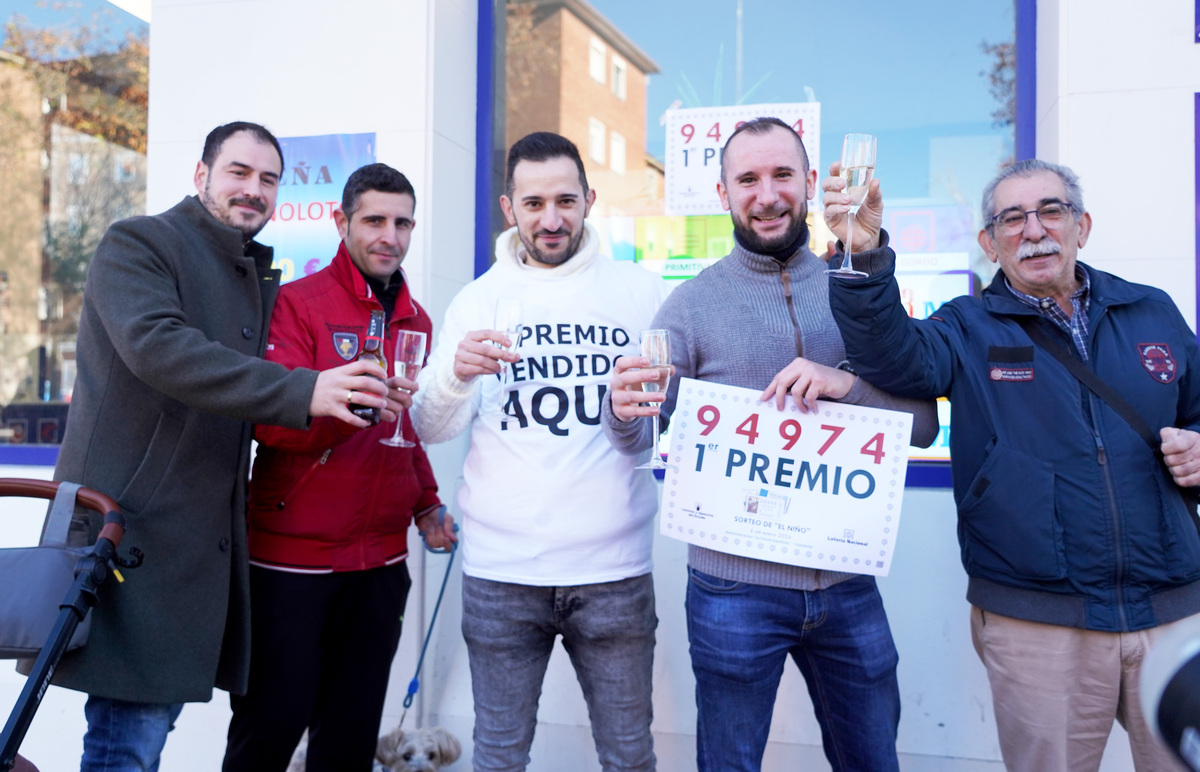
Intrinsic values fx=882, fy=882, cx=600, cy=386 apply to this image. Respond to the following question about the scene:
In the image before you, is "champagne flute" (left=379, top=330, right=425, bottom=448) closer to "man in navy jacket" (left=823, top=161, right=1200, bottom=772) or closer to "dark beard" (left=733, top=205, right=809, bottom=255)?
"dark beard" (left=733, top=205, right=809, bottom=255)

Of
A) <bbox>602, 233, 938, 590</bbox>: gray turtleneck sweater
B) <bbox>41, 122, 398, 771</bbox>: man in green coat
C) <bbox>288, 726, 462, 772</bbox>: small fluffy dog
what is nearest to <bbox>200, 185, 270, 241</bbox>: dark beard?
<bbox>41, 122, 398, 771</bbox>: man in green coat

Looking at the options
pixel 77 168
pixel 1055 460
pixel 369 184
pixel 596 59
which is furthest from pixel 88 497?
pixel 77 168

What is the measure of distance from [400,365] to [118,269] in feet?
2.67

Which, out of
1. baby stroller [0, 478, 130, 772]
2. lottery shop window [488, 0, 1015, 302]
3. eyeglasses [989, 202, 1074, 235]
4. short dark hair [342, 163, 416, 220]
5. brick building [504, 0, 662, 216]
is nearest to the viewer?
baby stroller [0, 478, 130, 772]

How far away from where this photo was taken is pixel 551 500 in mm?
2721

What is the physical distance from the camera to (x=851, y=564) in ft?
7.75

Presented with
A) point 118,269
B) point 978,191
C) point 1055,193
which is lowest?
point 118,269

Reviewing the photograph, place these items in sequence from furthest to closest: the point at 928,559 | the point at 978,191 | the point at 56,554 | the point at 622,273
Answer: the point at 978,191
the point at 928,559
the point at 622,273
the point at 56,554

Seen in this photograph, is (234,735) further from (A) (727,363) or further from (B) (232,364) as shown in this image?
(A) (727,363)

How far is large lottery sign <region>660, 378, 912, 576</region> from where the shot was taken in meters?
2.38

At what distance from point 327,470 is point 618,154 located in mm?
2343

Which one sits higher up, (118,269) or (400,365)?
(118,269)

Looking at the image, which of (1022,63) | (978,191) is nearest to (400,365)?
(978,191)

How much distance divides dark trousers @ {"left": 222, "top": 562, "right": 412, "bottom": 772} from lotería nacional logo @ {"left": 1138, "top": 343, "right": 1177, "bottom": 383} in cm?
242
